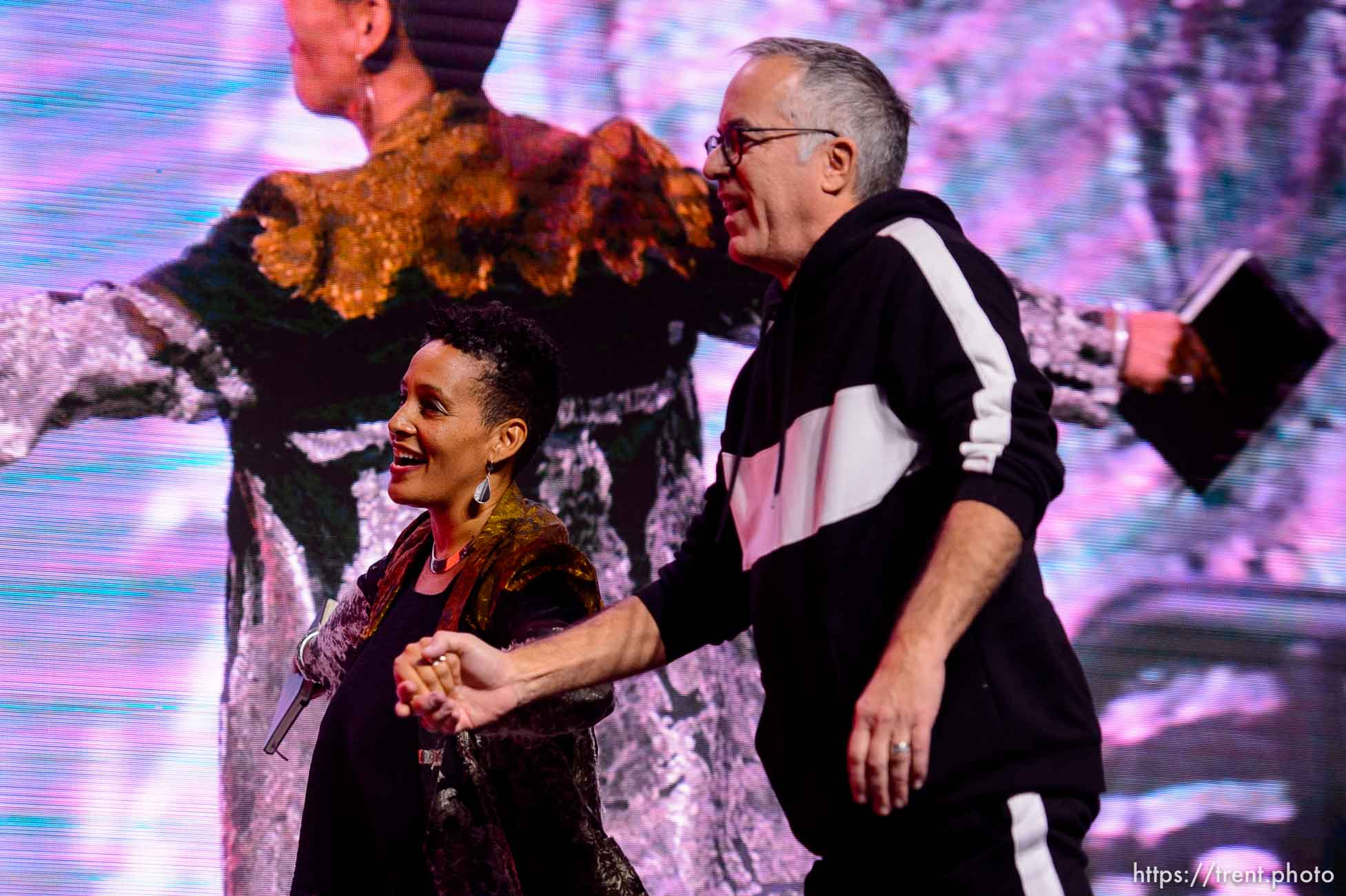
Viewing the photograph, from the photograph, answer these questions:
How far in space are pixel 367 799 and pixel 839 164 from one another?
105cm

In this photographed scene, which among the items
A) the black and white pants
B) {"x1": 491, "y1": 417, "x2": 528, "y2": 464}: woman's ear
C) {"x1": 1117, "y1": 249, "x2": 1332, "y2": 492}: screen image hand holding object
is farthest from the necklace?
{"x1": 1117, "y1": 249, "x2": 1332, "y2": 492}: screen image hand holding object

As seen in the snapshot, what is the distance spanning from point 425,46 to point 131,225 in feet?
2.27

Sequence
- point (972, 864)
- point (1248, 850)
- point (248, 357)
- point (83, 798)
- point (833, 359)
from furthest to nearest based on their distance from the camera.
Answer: point (1248, 850), point (248, 357), point (83, 798), point (833, 359), point (972, 864)

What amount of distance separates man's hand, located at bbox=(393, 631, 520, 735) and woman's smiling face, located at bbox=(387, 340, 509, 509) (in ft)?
2.34

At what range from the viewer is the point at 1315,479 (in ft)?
10.5

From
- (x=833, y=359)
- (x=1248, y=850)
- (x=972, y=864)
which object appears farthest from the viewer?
(x=1248, y=850)

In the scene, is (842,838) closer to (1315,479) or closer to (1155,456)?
(1155,456)

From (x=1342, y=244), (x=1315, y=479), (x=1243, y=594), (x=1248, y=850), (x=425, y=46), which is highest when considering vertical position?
(x=425, y=46)

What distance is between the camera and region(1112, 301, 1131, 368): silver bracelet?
10.4 feet

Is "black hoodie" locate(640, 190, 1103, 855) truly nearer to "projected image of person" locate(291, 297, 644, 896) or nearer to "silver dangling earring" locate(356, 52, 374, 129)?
"projected image of person" locate(291, 297, 644, 896)

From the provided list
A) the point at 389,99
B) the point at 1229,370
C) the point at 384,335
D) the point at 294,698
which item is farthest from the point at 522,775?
the point at 1229,370

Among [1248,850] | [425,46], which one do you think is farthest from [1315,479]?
[425,46]

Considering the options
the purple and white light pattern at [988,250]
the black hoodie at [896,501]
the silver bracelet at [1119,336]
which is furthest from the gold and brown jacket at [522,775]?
the silver bracelet at [1119,336]

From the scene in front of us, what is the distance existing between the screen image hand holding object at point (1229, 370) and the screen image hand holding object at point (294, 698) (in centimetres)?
181
